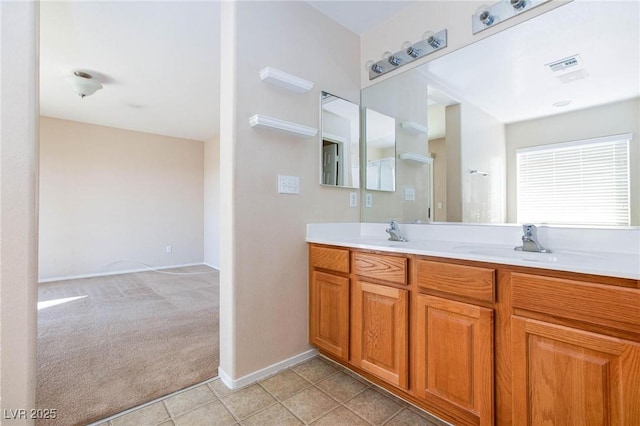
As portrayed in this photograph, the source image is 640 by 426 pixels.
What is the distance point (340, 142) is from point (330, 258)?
0.94 metres

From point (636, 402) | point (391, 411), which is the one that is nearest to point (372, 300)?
point (391, 411)

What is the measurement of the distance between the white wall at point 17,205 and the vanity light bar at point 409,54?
1.96m

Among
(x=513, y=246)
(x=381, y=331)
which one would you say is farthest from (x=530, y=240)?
(x=381, y=331)

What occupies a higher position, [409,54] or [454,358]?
[409,54]

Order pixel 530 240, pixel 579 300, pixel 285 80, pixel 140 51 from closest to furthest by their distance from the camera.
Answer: pixel 579 300 → pixel 530 240 → pixel 285 80 → pixel 140 51

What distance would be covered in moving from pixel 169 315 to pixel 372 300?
2262 mm

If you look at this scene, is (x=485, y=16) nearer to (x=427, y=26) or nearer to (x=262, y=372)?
(x=427, y=26)

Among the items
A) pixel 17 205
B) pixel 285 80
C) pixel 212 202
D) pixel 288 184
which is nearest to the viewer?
pixel 17 205

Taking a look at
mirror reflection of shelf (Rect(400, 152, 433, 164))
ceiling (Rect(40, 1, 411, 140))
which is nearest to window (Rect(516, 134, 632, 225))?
mirror reflection of shelf (Rect(400, 152, 433, 164))

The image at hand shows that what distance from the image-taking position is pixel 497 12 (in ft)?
5.26

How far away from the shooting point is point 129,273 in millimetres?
4762

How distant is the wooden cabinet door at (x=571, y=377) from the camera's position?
2.83 feet

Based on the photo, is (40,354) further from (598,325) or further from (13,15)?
(598,325)

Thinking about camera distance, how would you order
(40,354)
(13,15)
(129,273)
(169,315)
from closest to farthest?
(13,15) < (40,354) < (169,315) < (129,273)
